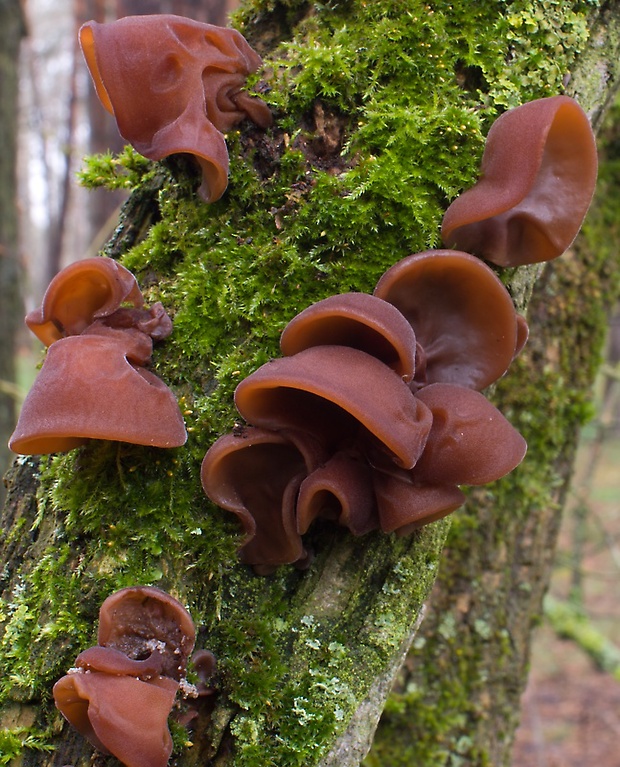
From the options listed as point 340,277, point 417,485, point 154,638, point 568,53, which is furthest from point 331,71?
point 154,638

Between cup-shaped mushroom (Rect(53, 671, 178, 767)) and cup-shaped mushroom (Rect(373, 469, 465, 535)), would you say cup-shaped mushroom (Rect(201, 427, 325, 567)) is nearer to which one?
cup-shaped mushroom (Rect(373, 469, 465, 535))

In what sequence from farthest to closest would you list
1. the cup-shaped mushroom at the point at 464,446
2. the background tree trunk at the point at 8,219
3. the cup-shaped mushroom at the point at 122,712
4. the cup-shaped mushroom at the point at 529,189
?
1. the background tree trunk at the point at 8,219
2. the cup-shaped mushroom at the point at 529,189
3. the cup-shaped mushroom at the point at 464,446
4. the cup-shaped mushroom at the point at 122,712

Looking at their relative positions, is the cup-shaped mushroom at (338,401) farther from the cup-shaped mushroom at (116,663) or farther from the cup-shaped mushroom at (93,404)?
the cup-shaped mushroom at (116,663)

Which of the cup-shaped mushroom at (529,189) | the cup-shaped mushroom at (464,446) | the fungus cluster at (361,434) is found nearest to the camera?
the fungus cluster at (361,434)

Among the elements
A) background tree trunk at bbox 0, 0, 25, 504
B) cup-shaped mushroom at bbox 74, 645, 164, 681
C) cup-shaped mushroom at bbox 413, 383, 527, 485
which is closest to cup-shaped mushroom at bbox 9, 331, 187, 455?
cup-shaped mushroom at bbox 74, 645, 164, 681

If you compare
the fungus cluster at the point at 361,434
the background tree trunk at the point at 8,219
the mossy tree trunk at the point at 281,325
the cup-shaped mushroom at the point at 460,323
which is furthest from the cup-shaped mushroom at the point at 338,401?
the background tree trunk at the point at 8,219

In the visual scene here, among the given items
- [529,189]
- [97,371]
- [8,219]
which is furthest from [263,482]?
[8,219]

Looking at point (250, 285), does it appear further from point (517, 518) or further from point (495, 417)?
point (517, 518)

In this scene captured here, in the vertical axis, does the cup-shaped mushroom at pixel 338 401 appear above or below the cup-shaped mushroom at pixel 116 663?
above
